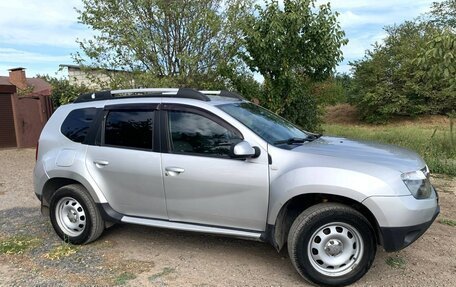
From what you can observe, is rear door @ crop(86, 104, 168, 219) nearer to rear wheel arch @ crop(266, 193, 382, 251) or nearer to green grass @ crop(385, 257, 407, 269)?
rear wheel arch @ crop(266, 193, 382, 251)

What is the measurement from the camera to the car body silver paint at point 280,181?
11.4 ft

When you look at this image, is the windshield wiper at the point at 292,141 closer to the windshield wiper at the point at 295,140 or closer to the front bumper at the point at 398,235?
the windshield wiper at the point at 295,140

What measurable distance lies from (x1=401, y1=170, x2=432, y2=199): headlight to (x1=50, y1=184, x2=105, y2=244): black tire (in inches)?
131

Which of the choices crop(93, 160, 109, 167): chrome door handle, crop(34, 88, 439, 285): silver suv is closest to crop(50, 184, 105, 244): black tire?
crop(34, 88, 439, 285): silver suv

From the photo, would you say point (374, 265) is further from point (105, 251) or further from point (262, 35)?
point (262, 35)

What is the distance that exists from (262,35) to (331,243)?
698cm

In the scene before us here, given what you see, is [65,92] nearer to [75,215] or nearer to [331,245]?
[75,215]

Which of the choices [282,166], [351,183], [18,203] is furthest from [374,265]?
[18,203]

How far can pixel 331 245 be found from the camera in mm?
3646

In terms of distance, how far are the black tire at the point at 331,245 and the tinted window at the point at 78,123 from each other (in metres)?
2.71

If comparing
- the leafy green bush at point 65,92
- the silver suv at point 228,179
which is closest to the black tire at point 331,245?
the silver suv at point 228,179

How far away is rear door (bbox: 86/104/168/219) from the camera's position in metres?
4.28

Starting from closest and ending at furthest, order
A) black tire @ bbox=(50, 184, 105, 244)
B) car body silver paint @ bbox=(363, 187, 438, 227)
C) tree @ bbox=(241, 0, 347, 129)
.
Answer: car body silver paint @ bbox=(363, 187, 438, 227) < black tire @ bbox=(50, 184, 105, 244) < tree @ bbox=(241, 0, 347, 129)

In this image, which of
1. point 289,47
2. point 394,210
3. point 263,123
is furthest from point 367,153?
point 289,47
